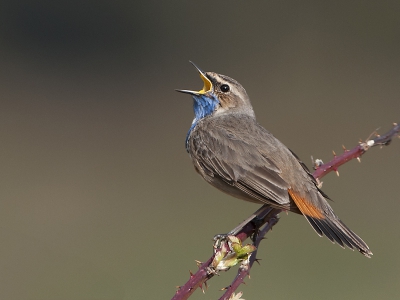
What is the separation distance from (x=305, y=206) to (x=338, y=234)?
15.4 inches

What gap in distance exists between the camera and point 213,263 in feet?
11.2

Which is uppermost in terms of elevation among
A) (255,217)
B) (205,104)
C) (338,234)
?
(205,104)

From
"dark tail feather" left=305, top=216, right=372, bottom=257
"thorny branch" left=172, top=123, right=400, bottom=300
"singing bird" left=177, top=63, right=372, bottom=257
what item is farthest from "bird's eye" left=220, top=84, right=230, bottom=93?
"dark tail feather" left=305, top=216, right=372, bottom=257

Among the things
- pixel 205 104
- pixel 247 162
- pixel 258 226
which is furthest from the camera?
pixel 205 104

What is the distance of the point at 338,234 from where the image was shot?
492 centimetres

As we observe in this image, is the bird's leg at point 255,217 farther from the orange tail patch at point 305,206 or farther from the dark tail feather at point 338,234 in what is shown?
the dark tail feather at point 338,234

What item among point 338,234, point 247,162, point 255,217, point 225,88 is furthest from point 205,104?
point 338,234

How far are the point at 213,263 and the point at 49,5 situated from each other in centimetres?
1665

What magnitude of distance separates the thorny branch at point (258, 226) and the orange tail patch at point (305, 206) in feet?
0.62

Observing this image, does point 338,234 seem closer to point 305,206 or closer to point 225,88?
point 305,206

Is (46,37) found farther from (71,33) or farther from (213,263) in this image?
(213,263)

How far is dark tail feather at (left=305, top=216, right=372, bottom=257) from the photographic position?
4777mm

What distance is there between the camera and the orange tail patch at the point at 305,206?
5164 millimetres

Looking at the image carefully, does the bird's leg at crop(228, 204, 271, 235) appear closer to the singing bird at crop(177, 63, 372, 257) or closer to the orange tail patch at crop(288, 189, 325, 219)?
the singing bird at crop(177, 63, 372, 257)
